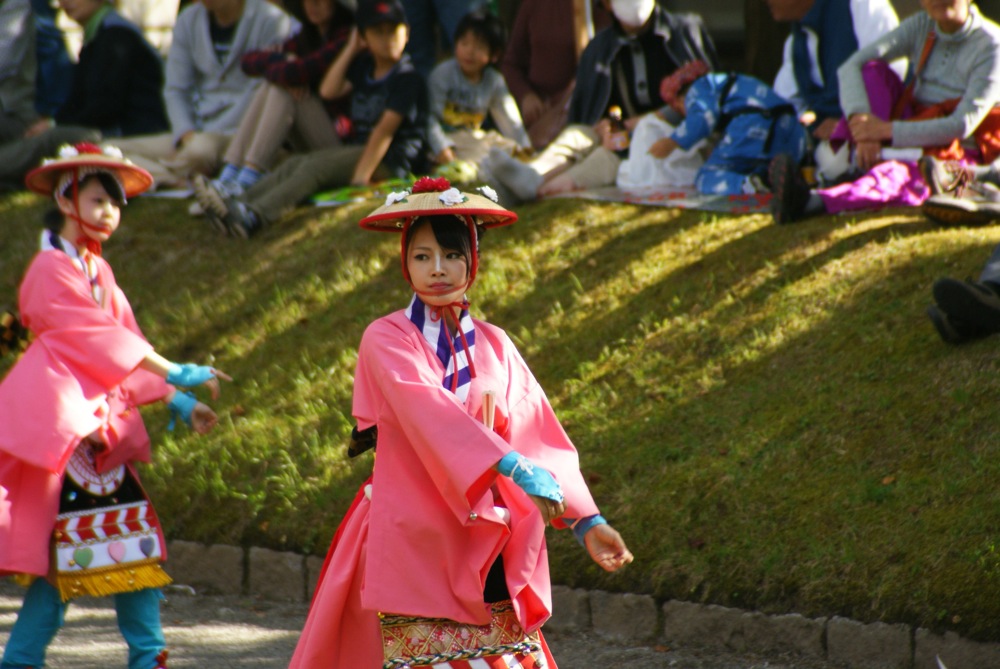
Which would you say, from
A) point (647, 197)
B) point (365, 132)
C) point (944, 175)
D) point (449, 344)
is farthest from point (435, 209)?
point (365, 132)

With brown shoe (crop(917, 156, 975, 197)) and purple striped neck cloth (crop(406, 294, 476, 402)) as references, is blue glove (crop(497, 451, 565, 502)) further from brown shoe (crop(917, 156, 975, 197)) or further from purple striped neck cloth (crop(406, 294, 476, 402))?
brown shoe (crop(917, 156, 975, 197))

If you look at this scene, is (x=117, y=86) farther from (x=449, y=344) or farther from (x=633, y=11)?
(x=449, y=344)

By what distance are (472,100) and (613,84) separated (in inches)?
41.6

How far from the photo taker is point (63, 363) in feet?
14.3

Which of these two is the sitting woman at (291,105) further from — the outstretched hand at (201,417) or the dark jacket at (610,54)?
the outstretched hand at (201,417)

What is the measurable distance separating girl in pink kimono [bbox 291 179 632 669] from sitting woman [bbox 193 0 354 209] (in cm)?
566

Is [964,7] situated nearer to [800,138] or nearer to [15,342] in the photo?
[800,138]

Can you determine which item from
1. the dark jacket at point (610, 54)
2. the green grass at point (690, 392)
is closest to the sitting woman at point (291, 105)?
the green grass at point (690, 392)

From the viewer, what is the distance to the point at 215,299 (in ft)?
26.4

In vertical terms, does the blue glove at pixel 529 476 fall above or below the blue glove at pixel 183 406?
above

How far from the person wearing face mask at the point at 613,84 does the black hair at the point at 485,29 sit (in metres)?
0.61

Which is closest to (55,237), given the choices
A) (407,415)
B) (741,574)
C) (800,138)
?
(407,415)

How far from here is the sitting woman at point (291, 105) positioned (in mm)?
8961

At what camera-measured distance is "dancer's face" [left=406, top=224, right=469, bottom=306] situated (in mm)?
3428
